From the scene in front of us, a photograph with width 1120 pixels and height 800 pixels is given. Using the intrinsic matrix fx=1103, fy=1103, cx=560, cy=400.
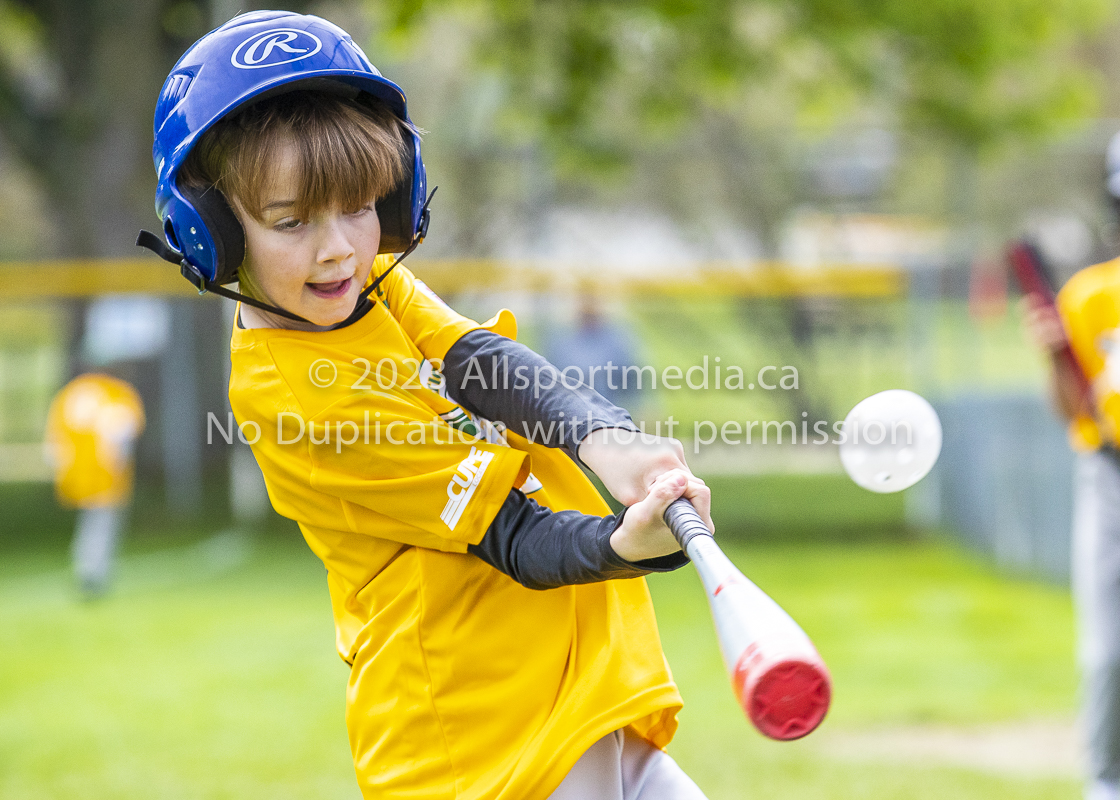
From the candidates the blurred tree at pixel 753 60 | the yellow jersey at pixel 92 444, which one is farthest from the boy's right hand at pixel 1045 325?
the blurred tree at pixel 753 60

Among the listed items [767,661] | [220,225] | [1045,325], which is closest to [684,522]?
[767,661]

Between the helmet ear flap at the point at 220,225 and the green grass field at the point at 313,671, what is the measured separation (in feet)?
10.4

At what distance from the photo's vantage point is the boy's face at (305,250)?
5.30ft

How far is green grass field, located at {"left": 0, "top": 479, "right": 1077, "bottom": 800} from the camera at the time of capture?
178 inches

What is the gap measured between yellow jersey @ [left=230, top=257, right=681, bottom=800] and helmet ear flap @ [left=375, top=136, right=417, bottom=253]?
126 mm

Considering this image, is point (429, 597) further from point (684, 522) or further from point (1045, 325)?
point (1045, 325)

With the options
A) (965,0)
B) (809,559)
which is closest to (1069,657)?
(809,559)

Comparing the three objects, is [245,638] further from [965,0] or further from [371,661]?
[965,0]

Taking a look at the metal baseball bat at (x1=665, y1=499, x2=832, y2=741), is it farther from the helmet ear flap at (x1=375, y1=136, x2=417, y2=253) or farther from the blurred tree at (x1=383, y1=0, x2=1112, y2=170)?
the blurred tree at (x1=383, y1=0, x2=1112, y2=170)

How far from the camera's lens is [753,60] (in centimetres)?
1110

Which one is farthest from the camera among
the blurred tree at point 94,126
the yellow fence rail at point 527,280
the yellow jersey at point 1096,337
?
the blurred tree at point 94,126

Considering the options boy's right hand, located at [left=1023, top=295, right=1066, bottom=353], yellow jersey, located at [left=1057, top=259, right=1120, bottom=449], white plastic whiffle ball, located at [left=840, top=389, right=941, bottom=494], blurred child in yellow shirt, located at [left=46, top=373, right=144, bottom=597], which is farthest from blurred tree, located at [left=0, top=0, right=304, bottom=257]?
white plastic whiffle ball, located at [left=840, top=389, right=941, bottom=494]

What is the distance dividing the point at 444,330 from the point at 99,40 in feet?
33.6

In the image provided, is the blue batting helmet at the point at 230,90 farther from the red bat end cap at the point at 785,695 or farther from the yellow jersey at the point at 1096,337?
the yellow jersey at the point at 1096,337
